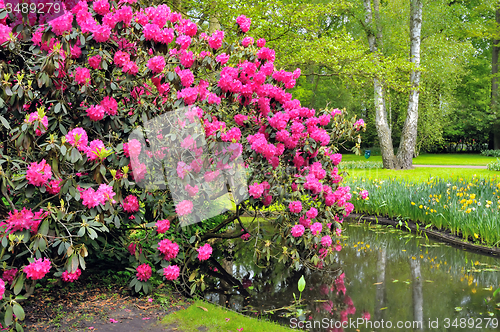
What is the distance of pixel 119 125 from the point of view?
3719mm

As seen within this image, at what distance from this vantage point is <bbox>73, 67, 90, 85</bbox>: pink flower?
3451mm

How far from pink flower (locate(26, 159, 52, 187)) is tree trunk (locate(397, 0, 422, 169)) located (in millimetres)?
13025

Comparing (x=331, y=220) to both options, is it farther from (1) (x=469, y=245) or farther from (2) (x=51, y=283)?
(2) (x=51, y=283)

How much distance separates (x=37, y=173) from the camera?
9.49 ft

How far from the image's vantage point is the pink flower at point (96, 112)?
11.5 feet

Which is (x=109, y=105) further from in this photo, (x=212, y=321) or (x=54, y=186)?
(x=212, y=321)

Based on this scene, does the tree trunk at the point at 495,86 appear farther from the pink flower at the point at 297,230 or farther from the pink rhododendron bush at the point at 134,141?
the pink flower at the point at 297,230

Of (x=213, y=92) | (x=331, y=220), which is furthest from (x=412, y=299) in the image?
(x=213, y=92)

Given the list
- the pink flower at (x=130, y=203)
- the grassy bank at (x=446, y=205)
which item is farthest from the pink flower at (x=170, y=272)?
the grassy bank at (x=446, y=205)

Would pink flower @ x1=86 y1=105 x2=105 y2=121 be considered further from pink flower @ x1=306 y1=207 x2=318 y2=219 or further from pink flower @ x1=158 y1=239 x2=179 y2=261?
pink flower @ x1=306 y1=207 x2=318 y2=219

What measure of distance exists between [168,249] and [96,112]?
1504mm

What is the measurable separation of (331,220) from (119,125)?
9.56 feet

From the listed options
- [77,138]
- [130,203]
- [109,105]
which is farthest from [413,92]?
[77,138]

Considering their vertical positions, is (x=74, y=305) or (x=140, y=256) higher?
(x=140, y=256)
